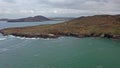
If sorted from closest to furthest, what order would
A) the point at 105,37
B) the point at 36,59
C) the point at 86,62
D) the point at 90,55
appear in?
the point at 86,62 → the point at 36,59 → the point at 90,55 → the point at 105,37

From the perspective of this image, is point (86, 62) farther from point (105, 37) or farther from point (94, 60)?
point (105, 37)

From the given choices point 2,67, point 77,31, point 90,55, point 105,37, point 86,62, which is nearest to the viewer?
point 2,67

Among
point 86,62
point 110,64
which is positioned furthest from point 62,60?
A: point 110,64

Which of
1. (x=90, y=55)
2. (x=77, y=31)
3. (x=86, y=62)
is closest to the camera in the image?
(x=86, y=62)

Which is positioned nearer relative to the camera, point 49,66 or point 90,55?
point 49,66

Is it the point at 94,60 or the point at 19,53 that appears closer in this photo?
the point at 94,60

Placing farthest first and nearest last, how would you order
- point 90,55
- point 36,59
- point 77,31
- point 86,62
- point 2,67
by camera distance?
point 77,31 → point 90,55 → point 36,59 → point 86,62 → point 2,67

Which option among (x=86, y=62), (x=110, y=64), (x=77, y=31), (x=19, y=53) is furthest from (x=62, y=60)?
(x=77, y=31)

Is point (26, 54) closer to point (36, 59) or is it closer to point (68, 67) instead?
point (36, 59)
